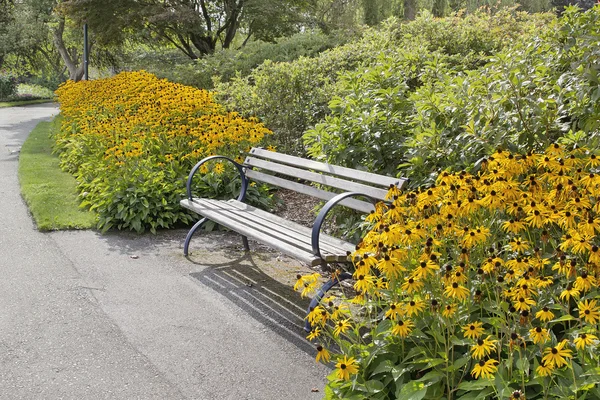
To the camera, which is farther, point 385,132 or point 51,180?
point 51,180

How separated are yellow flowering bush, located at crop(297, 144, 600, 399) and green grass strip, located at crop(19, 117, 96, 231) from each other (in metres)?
4.21

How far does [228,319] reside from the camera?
4.14 m

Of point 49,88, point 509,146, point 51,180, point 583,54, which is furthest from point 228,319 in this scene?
point 49,88

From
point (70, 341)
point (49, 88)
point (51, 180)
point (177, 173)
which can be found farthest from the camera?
point (49, 88)

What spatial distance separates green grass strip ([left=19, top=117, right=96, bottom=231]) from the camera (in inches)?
250

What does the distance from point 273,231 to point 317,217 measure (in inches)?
32.4

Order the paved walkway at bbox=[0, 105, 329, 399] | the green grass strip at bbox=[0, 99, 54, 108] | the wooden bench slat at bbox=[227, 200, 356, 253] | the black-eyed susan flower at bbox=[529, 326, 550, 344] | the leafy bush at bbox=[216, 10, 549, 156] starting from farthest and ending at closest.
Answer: the green grass strip at bbox=[0, 99, 54, 108], the leafy bush at bbox=[216, 10, 549, 156], the wooden bench slat at bbox=[227, 200, 356, 253], the paved walkway at bbox=[0, 105, 329, 399], the black-eyed susan flower at bbox=[529, 326, 550, 344]

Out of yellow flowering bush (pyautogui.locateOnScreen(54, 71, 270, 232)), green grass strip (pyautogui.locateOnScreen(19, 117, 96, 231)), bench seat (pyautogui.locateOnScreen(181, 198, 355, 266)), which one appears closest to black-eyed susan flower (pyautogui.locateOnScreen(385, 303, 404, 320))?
bench seat (pyautogui.locateOnScreen(181, 198, 355, 266))

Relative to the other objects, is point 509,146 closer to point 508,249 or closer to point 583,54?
point 583,54

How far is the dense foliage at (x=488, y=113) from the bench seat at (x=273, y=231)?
750mm

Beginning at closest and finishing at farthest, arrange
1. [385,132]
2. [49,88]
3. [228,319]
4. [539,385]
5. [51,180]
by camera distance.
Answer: [539,385], [228,319], [385,132], [51,180], [49,88]

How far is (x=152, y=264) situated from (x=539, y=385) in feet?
11.7

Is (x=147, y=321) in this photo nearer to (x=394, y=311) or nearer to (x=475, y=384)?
(x=394, y=311)

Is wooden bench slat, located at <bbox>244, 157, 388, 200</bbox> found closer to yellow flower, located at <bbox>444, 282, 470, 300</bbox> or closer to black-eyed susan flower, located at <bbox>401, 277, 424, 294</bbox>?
black-eyed susan flower, located at <bbox>401, 277, 424, 294</bbox>
